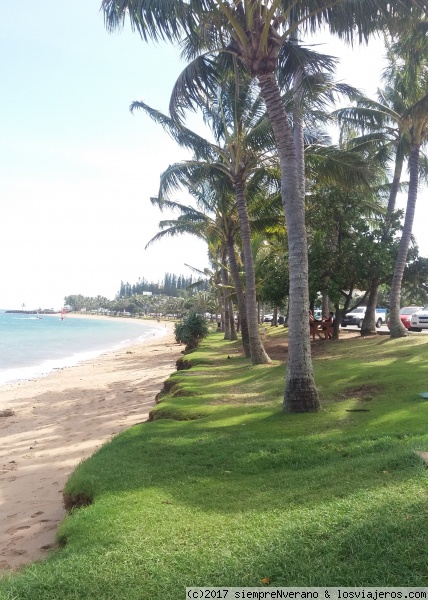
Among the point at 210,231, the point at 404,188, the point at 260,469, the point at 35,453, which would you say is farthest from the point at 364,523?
the point at 404,188

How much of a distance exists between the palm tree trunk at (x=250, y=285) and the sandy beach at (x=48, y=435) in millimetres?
3313

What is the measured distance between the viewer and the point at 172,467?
5.38 metres

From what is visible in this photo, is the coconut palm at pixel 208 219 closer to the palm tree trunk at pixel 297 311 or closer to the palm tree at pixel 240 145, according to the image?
the palm tree at pixel 240 145

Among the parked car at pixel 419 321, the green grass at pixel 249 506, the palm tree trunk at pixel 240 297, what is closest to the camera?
the green grass at pixel 249 506

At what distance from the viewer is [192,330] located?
26.2 meters

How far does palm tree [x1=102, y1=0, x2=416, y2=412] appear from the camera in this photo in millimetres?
7660

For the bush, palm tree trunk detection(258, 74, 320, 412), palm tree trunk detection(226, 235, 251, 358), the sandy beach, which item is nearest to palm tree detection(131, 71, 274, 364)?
palm tree trunk detection(226, 235, 251, 358)

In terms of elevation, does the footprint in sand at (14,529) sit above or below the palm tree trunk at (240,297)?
below

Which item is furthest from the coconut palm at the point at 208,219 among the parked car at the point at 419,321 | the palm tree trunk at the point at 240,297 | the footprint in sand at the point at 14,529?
the footprint in sand at the point at 14,529

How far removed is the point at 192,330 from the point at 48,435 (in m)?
16.1

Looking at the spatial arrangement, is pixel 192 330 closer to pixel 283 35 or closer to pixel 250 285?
pixel 250 285

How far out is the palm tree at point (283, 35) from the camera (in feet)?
25.1

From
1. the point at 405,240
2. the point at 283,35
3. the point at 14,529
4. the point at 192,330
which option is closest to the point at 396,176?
the point at 405,240

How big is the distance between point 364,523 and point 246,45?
7.60 meters
